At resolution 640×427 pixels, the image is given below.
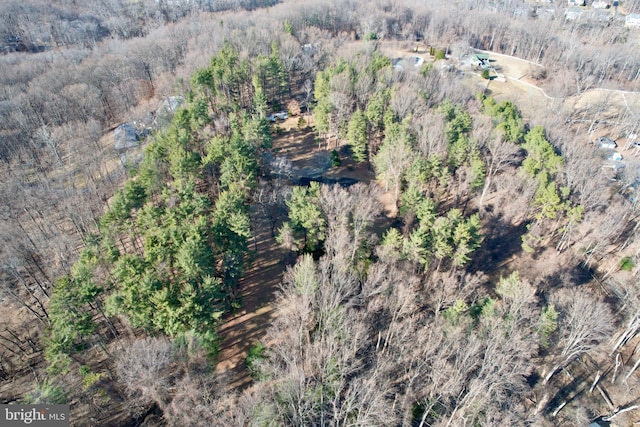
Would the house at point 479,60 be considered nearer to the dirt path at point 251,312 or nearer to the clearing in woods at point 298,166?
the clearing in woods at point 298,166

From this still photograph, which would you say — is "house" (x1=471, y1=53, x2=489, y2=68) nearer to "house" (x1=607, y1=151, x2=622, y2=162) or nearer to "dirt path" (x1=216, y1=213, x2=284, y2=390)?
"house" (x1=607, y1=151, x2=622, y2=162)

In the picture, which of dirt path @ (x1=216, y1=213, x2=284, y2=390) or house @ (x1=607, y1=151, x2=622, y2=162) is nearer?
dirt path @ (x1=216, y1=213, x2=284, y2=390)

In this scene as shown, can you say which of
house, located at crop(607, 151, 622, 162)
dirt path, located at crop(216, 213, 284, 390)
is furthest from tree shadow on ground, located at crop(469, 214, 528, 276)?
house, located at crop(607, 151, 622, 162)

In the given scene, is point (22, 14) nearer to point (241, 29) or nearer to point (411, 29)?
point (241, 29)

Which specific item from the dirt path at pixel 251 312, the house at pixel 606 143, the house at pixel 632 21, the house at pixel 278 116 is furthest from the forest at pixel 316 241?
the house at pixel 632 21

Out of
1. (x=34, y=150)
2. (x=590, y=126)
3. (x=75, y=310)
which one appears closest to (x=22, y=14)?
(x=34, y=150)

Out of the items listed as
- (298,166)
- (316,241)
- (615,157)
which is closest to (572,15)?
(615,157)
